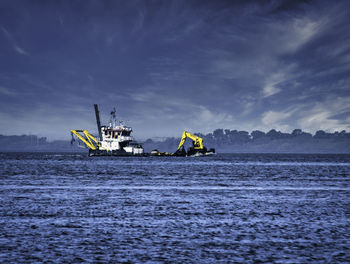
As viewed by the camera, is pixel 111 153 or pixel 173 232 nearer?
pixel 173 232

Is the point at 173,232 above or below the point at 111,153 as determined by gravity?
below

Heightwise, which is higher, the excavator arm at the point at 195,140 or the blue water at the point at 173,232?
the excavator arm at the point at 195,140

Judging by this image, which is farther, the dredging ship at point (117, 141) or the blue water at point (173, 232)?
the dredging ship at point (117, 141)

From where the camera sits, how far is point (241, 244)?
456 inches

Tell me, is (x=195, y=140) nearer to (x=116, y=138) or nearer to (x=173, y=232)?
(x=116, y=138)

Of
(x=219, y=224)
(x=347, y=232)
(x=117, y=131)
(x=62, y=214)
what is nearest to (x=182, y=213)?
(x=219, y=224)

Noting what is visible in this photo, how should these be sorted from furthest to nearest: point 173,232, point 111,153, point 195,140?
point 195,140 → point 111,153 → point 173,232

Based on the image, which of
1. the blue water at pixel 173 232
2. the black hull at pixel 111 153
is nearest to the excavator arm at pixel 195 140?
the black hull at pixel 111 153

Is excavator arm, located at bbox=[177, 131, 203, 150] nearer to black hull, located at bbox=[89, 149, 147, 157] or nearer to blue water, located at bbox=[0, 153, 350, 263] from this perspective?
black hull, located at bbox=[89, 149, 147, 157]

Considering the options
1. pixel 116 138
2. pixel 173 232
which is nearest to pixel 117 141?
pixel 116 138

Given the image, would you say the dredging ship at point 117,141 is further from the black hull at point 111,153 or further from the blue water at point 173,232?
the blue water at point 173,232

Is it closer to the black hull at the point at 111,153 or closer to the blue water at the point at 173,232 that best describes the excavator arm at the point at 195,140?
the black hull at the point at 111,153

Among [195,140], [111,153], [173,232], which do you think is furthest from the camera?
[195,140]

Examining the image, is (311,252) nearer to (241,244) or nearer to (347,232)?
(241,244)
